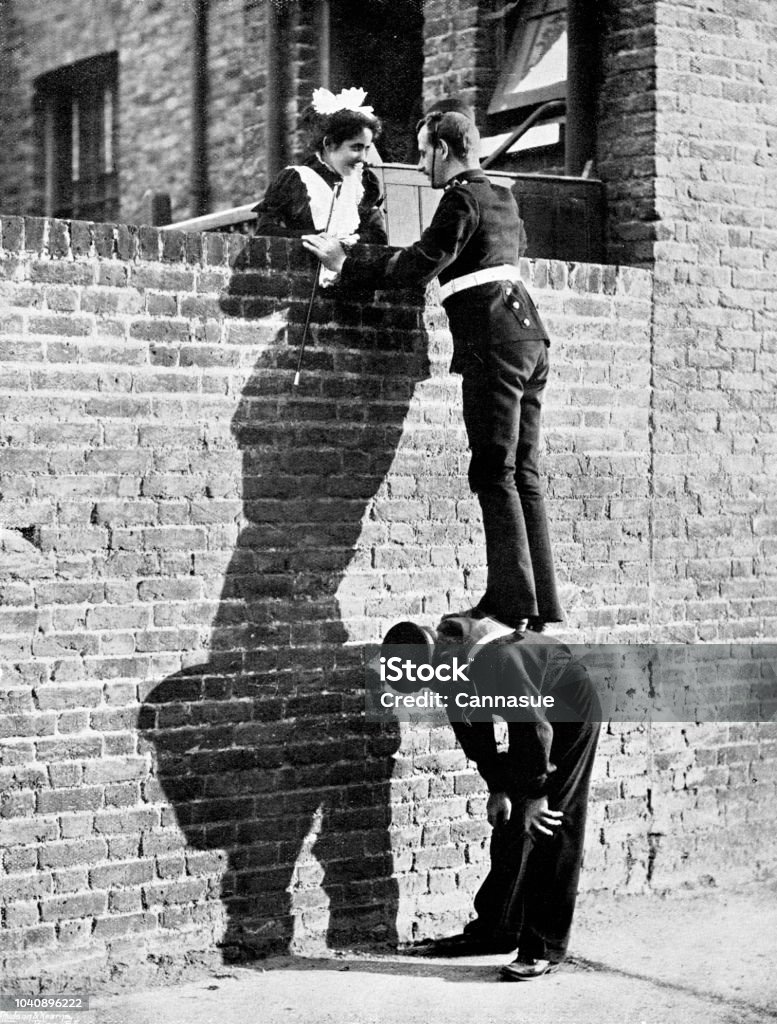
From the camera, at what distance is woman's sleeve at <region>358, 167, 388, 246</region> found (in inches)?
261

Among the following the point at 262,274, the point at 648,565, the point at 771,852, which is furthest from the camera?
the point at 771,852

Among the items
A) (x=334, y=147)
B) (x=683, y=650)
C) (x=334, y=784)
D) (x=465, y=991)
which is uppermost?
(x=334, y=147)

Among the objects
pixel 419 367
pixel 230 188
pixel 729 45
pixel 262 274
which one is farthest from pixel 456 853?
pixel 230 188

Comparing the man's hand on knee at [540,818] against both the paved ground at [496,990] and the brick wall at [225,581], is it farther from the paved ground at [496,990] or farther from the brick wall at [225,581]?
the brick wall at [225,581]

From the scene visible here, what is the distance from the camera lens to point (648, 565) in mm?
7348

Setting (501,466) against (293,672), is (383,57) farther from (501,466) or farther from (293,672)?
(293,672)

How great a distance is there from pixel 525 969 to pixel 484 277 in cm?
263

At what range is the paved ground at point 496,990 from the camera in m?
5.57

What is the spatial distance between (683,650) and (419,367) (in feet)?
6.49

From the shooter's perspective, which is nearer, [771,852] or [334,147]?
[334,147]

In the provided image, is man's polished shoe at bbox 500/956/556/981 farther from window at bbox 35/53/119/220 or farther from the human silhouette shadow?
window at bbox 35/53/119/220

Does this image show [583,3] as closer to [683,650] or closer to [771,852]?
[683,650]

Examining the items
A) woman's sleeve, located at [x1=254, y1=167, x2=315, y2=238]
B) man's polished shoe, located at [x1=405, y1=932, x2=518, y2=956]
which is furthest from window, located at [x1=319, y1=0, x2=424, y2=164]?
man's polished shoe, located at [x1=405, y1=932, x2=518, y2=956]

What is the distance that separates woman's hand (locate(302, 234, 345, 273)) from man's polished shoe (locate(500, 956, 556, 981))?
270cm
